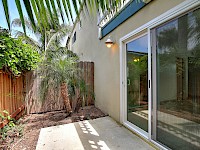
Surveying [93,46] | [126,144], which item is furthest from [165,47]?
[93,46]

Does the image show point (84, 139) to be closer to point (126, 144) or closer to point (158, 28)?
point (126, 144)

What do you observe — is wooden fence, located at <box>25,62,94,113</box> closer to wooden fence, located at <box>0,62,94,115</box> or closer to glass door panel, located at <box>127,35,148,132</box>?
wooden fence, located at <box>0,62,94,115</box>

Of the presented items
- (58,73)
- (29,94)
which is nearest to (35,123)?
(29,94)

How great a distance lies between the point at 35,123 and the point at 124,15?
3711 millimetres


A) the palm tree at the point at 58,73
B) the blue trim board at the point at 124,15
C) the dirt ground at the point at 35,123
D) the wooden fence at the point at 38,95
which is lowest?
the dirt ground at the point at 35,123

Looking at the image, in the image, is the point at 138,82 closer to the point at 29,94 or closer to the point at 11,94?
the point at 11,94

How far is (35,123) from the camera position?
13.2 ft

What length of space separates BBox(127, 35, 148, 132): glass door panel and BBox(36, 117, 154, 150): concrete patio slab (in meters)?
0.39

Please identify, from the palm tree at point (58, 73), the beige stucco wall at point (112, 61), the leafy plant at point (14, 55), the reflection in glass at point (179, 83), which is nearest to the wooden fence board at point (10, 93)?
Answer: the leafy plant at point (14, 55)

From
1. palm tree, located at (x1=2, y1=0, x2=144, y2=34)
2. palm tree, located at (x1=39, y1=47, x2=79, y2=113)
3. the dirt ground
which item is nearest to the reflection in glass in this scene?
palm tree, located at (x1=2, y1=0, x2=144, y2=34)

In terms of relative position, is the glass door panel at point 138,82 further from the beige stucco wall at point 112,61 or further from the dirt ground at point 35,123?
the dirt ground at point 35,123

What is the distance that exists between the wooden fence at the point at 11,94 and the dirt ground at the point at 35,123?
0.43 metres

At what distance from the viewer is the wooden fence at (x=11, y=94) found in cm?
322

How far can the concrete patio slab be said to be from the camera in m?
2.63
